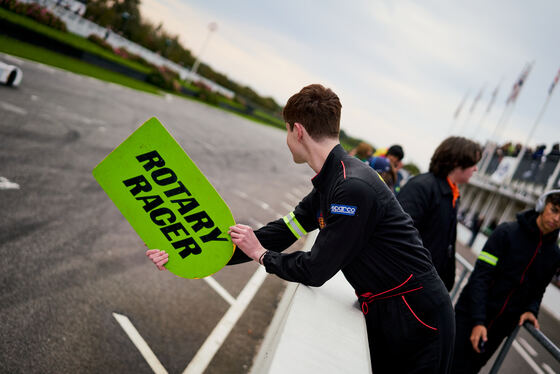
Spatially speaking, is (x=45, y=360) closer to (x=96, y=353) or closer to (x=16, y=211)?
(x=96, y=353)

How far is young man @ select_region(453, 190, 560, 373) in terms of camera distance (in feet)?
8.97

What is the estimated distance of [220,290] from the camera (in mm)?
4203

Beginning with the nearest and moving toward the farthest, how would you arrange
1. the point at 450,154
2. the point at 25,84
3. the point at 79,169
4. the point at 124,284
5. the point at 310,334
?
the point at 310,334, the point at 450,154, the point at 124,284, the point at 79,169, the point at 25,84

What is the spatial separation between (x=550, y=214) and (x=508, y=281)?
0.61m

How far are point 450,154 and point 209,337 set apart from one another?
267 cm

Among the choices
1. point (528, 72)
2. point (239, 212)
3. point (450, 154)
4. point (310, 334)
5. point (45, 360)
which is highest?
point (528, 72)

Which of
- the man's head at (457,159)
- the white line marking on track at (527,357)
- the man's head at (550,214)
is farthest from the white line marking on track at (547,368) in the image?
the man's head at (457,159)

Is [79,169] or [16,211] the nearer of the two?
[16,211]

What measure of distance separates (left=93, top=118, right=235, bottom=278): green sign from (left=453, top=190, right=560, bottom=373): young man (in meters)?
2.19

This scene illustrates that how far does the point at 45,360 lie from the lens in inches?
91.4

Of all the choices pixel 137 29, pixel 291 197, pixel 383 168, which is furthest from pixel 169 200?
pixel 137 29

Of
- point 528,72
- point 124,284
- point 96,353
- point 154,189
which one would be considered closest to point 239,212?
point 124,284

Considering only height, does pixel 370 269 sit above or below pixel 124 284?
above

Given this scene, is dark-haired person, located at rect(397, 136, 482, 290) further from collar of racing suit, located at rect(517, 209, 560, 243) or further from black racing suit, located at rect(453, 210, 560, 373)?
collar of racing suit, located at rect(517, 209, 560, 243)
